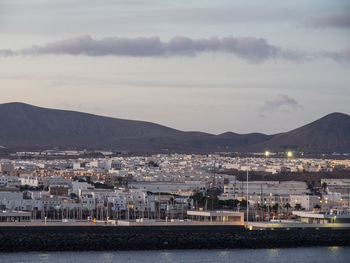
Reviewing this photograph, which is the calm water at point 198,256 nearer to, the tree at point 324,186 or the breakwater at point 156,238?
the breakwater at point 156,238

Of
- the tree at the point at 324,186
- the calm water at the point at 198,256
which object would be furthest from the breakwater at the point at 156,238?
the tree at the point at 324,186

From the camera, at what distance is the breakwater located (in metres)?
62.5

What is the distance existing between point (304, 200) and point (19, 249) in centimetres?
4701

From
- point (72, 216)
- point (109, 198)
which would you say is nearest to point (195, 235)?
point (72, 216)

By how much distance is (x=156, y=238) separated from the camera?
2559 inches

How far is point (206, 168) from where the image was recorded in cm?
18488

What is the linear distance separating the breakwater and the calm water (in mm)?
1126

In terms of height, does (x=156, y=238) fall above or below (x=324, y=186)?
below

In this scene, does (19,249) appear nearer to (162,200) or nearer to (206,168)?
(162,200)

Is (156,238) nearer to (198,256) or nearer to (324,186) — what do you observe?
(198,256)

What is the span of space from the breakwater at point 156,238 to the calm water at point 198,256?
3.69 feet

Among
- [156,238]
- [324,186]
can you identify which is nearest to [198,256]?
[156,238]

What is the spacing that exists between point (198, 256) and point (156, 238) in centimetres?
419

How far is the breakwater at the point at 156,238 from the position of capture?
62469 mm
